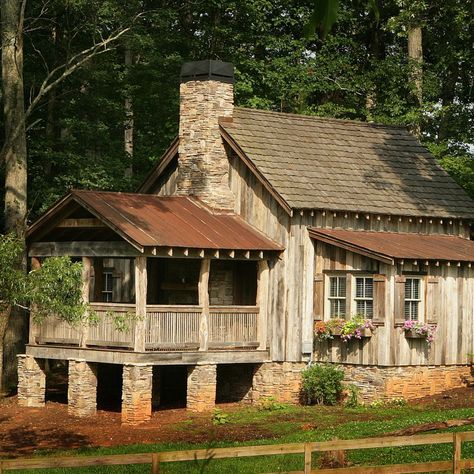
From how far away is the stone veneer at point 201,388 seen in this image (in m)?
26.5

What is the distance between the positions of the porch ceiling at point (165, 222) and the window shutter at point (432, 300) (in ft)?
12.5

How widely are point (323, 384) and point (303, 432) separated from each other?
15.7ft

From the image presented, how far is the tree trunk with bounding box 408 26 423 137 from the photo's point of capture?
4013cm

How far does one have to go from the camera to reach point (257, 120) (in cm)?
3064

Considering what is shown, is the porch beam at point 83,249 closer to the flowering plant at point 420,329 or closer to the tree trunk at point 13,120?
the tree trunk at point 13,120

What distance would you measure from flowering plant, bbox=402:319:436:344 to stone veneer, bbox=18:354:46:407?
9.24 metres

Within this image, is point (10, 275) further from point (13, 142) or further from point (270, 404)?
point (270, 404)

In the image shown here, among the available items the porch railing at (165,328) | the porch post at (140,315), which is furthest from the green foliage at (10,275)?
the porch post at (140,315)

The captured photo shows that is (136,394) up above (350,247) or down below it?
below

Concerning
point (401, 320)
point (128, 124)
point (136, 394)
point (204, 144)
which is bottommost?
point (136, 394)

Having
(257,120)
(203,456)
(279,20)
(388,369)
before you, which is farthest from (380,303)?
(279,20)

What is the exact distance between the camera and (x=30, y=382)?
28.4 metres

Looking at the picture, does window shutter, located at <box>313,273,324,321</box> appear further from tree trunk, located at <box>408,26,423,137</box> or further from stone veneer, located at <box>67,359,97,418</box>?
tree trunk, located at <box>408,26,423,137</box>

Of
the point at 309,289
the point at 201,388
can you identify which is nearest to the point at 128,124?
the point at 309,289
